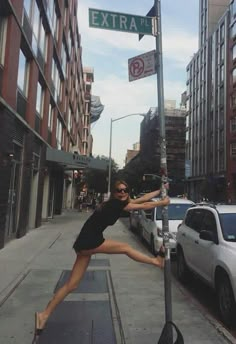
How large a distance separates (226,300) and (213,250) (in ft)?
3.01

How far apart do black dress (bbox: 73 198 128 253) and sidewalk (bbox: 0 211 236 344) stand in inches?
46.9

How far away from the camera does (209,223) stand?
25.9 ft

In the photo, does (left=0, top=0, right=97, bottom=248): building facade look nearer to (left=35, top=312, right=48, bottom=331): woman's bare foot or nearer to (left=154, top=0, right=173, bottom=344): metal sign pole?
(left=35, top=312, right=48, bottom=331): woman's bare foot

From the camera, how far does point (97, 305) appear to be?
22.8 ft

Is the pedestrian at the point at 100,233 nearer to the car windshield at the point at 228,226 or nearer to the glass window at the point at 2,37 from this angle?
→ the car windshield at the point at 228,226

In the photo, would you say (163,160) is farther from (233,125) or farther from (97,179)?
(233,125)

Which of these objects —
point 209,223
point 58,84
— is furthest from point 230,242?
point 58,84

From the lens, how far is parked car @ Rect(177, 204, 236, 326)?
6.21 meters

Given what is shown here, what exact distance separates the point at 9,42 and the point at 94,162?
48.4 feet

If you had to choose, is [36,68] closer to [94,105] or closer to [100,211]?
[100,211]

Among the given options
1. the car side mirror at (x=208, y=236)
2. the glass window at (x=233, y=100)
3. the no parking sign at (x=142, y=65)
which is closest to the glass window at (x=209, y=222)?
the car side mirror at (x=208, y=236)

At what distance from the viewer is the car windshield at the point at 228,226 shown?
7020 mm

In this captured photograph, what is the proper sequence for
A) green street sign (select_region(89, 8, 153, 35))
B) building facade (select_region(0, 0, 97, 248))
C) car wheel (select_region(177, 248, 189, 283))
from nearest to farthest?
green street sign (select_region(89, 8, 153, 35)), car wheel (select_region(177, 248, 189, 283)), building facade (select_region(0, 0, 97, 248))

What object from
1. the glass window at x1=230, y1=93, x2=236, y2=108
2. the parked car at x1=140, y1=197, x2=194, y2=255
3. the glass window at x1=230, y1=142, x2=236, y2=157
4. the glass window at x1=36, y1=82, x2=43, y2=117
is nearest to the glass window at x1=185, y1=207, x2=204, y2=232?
the parked car at x1=140, y1=197, x2=194, y2=255
